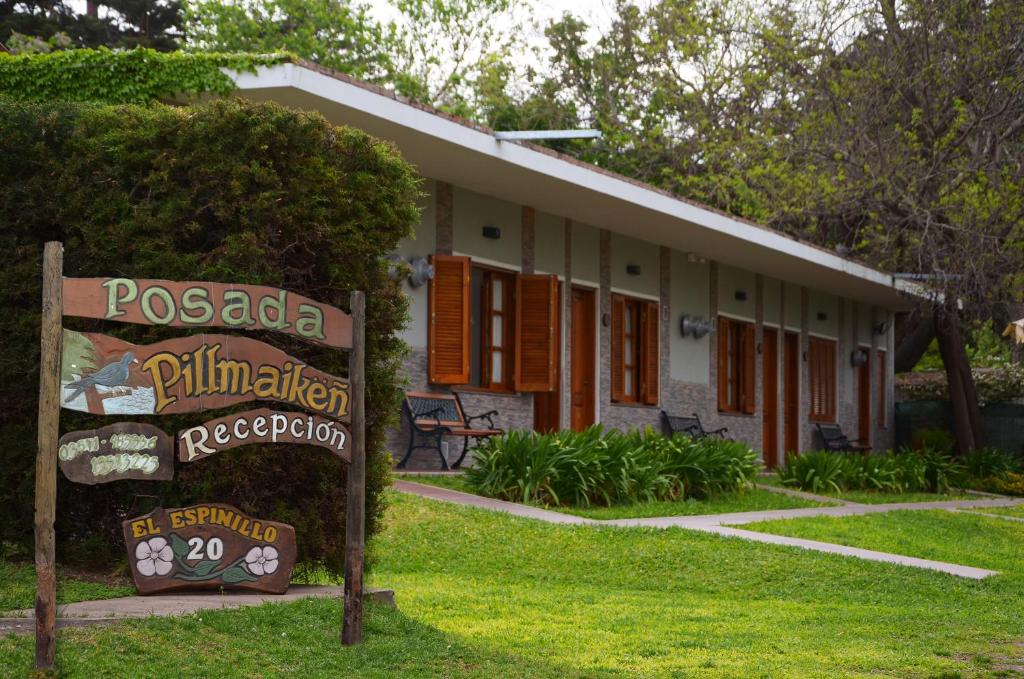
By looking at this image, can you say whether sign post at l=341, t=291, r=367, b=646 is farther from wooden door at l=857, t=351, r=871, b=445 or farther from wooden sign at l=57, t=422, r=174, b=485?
wooden door at l=857, t=351, r=871, b=445

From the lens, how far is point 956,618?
892cm

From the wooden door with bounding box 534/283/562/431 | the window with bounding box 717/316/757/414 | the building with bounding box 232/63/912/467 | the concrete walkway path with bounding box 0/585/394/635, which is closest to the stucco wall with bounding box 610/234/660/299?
the building with bounding box 232/63/912/467

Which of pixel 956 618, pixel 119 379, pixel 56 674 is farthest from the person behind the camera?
pixel 956 618

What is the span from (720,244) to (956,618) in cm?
1214

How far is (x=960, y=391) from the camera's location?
25750 mm

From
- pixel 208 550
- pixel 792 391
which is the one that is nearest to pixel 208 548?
pixel 208 550

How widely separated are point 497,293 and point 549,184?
2020 mm

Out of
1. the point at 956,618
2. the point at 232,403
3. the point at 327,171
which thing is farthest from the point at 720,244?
the point at 232,403

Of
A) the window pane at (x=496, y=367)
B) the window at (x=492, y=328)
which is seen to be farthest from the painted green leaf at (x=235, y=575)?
the window pane at (x=496, y=367)

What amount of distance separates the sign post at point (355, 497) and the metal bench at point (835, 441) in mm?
20234

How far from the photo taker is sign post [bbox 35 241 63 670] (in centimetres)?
576

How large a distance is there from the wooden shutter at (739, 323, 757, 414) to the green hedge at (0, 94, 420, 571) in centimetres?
1645

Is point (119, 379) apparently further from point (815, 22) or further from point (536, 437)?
point (815, 22)

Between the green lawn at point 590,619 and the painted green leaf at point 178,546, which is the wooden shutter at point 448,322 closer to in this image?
the green lawn at point 590,619
